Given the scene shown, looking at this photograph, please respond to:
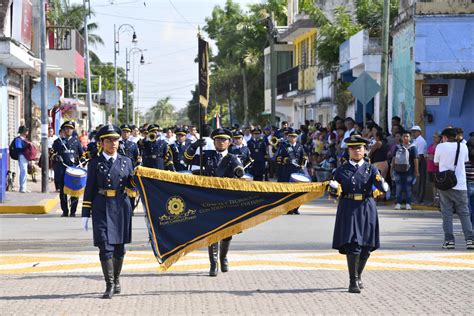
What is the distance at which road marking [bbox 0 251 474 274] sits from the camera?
14.0m

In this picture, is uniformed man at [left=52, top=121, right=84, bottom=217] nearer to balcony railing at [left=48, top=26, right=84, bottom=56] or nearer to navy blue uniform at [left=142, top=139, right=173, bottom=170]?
navy blue uniform at [left=142, top=139, right=173, bottom=170]

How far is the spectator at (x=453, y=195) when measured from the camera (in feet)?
53.5

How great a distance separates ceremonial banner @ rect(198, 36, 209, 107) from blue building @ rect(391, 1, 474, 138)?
1679 centimetres

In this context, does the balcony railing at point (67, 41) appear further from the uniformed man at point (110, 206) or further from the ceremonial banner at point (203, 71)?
the uniformed man at point (110, 206)

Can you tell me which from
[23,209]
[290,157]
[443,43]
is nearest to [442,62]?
[443,43]

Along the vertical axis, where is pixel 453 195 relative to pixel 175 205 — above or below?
below

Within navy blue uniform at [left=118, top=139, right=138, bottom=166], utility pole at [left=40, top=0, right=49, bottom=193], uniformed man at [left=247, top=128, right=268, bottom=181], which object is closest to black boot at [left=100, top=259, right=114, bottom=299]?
navy blue uniform at [left=118, top=139, right=138, bottom=166]

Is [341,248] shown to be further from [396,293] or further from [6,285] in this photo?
[6,285]

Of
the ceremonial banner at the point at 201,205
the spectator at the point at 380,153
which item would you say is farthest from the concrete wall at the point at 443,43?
the ceremonial banner at the point at 201,205

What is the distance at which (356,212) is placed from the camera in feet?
39.3

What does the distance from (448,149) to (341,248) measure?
5.21 meters

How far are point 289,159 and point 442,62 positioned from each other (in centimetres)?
809

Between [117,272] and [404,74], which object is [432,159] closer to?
[404,74]

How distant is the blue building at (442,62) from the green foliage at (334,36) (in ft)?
44.2
